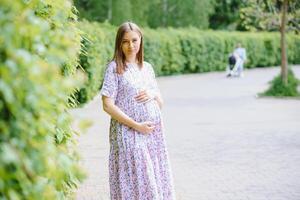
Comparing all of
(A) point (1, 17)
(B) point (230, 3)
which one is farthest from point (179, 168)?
(B) point (230, 3)

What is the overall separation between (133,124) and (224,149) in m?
5.39

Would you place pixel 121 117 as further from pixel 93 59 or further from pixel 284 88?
pixel 284 88

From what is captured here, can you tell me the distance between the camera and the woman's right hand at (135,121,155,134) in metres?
5.10

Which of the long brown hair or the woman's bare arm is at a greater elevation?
the long brown hair

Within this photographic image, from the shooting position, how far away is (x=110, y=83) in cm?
511

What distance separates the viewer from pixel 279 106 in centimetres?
1814

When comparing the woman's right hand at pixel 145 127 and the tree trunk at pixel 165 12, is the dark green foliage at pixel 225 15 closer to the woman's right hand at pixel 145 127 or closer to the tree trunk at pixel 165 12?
the tree trunk at pixel 165 12

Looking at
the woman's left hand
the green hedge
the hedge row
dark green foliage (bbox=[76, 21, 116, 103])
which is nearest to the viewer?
the green hedge

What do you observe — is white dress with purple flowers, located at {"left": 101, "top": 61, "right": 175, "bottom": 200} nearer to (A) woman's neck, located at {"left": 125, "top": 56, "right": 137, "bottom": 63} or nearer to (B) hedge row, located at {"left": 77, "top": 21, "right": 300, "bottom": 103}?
(A) woman's neck, located at {"left": 125, "top": 56, "right": 137, "bottom": 63}

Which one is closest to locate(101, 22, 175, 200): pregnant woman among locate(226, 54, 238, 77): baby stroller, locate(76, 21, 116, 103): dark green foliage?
locate(76, 21, 116, 103): dark green foliage

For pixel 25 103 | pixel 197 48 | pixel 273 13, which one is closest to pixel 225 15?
pixel 197 48

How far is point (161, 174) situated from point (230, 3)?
54.4 meters

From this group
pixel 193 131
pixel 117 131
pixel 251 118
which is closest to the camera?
pixel 117 131

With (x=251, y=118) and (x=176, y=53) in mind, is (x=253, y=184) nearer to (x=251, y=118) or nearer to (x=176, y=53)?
(x=251, y=118)
